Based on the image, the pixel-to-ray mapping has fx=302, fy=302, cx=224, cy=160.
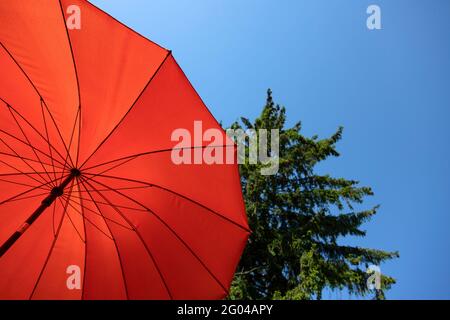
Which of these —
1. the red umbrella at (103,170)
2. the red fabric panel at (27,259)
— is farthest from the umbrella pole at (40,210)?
the red fabric panel at (27,259)

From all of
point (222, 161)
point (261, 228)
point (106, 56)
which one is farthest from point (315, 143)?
point (106, 56)

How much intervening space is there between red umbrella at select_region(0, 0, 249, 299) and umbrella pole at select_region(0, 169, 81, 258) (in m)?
0.02

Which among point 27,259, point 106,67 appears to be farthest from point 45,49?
point 27,259

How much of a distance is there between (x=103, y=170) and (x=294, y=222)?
8.41 m

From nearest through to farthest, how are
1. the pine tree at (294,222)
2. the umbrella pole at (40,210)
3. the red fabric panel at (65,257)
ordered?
the umbrella pole at (40,210), the red fabric panel at (65,257), the pine tree at (294,222)

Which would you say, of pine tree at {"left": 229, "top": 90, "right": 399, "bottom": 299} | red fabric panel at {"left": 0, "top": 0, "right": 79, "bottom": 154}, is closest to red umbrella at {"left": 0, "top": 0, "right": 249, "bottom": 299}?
red fabric panel at {"left": 0, "top": 0, "right": 79, "bottom": 154}

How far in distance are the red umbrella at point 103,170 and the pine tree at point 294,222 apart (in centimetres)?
554

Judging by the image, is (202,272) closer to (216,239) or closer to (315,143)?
(216,239)

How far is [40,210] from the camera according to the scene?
263 centimetres

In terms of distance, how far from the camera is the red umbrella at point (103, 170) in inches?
115

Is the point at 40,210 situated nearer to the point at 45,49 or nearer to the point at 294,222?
the point at 45,49

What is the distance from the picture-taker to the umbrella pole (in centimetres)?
228

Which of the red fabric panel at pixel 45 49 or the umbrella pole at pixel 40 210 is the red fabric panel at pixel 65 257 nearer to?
the umbrella pole at pixel 40 210

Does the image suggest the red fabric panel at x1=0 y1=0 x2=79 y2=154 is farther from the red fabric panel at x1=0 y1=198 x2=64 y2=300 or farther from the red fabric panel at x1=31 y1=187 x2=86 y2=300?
the red fabric panel at x1=0 y1=198 x2=64 y2=300
